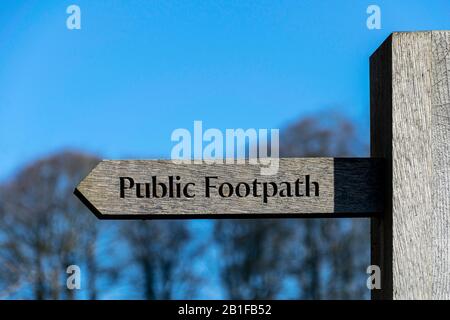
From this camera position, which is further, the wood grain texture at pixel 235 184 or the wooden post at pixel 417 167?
the wood grain texture at pixel 235 184

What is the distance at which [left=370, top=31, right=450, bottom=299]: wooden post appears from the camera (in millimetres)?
2383

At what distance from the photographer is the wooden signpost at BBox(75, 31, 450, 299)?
239cm

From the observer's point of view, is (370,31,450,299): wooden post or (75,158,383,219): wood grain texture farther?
(75,158,383,219): wood grain texture

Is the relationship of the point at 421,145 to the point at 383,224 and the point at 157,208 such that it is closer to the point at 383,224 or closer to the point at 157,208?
the point at 383,224

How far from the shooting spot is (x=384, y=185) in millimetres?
2500

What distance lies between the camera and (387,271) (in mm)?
2457

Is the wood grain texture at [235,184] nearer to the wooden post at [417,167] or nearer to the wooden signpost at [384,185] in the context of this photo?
the wooden signpost at [384,185]

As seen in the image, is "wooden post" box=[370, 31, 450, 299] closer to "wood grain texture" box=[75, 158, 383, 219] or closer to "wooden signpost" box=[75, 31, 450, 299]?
"wooden signpost" box=[75, 31, 450, 299]

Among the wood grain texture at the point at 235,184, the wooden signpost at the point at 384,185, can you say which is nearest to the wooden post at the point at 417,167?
the wooden signpost at the point at 384,185

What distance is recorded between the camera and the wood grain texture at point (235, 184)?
8.18 ft

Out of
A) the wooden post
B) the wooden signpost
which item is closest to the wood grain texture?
the wooden signpost

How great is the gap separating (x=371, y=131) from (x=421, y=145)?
33 cm

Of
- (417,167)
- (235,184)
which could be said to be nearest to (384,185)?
(417,167)
